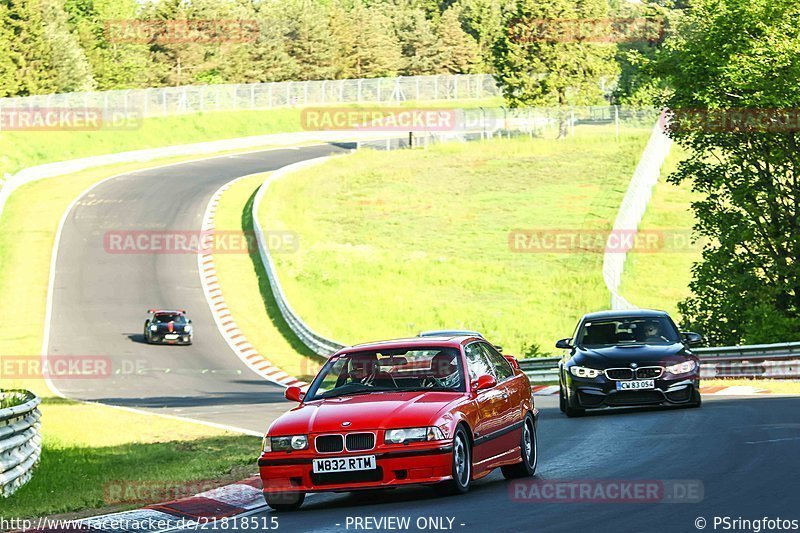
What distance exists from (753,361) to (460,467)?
2010 centimetres

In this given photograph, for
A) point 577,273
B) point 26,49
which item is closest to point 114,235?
point 577,273

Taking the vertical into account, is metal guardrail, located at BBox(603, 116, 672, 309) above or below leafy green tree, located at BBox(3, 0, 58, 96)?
below

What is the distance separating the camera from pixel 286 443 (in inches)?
432

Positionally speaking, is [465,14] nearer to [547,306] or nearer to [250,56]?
[250,56]

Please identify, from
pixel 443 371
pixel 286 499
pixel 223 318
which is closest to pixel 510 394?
pixel 443 371

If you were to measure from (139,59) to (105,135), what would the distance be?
97.2 ft

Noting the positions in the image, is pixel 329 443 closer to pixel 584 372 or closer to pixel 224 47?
pixel 584 372

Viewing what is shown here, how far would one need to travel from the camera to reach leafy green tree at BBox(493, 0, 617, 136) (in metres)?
97.2

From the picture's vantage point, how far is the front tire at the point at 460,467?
11.0 m

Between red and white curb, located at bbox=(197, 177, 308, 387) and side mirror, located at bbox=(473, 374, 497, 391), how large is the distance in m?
20.0

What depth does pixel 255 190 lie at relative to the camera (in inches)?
2707

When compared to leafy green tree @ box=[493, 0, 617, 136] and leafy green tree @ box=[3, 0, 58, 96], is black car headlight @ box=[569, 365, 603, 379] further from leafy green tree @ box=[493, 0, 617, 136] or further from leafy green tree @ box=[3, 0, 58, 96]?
leafy green tree @ box=[3, 0, 58, 96]

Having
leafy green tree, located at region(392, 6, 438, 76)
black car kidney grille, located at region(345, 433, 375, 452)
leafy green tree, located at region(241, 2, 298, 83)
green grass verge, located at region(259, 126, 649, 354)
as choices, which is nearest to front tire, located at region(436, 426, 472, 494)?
black car kidney grille, located at region(345, 433, 375, 452)

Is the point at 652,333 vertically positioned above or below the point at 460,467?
below
